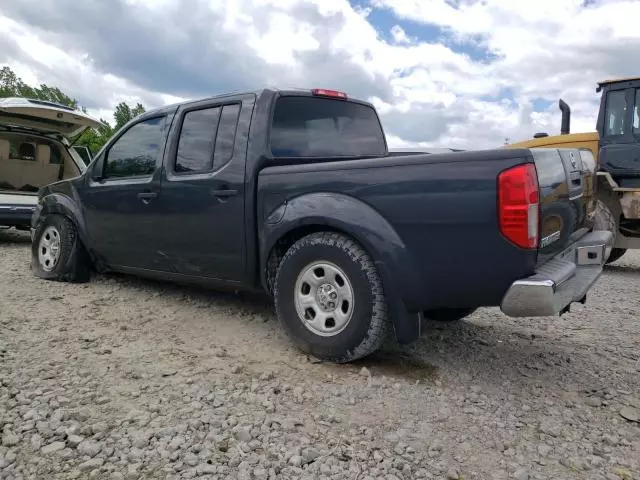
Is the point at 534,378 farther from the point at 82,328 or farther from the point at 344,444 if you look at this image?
the point at 82,328

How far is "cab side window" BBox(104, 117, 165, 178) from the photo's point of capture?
4422mm

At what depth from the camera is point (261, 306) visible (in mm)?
4594

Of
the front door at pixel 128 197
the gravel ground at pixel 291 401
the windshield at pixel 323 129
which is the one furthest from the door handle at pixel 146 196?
the windshield at pixel 323 129

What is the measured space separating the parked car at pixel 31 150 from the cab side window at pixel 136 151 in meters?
2.92

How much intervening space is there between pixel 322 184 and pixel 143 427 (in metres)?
1.68

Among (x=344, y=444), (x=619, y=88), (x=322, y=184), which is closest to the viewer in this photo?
(x=344, y=444)

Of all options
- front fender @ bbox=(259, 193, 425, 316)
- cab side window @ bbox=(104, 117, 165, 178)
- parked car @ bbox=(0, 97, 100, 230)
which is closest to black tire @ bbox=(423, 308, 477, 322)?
front fender @ bbox=(259, 193, 425, 316)

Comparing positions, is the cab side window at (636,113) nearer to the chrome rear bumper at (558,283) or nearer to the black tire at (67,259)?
the chrome rear bumper at (558,283)

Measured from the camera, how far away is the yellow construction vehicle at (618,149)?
7316mm

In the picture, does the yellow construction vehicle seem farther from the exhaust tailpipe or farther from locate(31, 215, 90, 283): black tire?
→ locate(31, 215, 90, 283): black tire

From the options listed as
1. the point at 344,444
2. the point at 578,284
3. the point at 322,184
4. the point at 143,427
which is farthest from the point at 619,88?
the point at 143,427

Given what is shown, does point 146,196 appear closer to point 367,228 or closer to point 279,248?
point 279,248

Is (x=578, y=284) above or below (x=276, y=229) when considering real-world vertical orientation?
below

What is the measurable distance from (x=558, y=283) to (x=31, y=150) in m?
8.51
